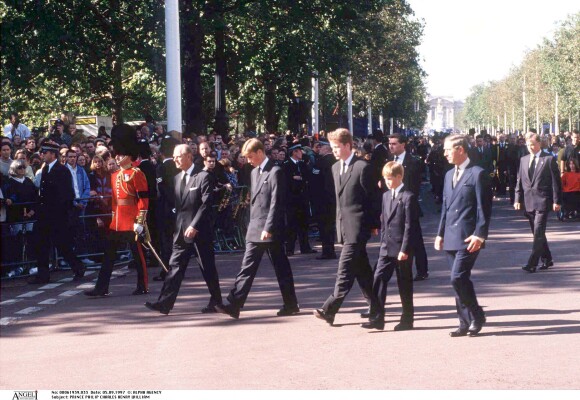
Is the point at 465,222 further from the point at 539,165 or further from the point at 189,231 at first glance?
the point at 539,165

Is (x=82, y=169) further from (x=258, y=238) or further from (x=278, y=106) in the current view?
(x=278, y=106)

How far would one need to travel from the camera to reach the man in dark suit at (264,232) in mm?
11016

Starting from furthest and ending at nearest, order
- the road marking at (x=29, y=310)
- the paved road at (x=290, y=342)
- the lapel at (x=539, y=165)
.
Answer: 1. the lapel at (x=539, y=165)
2. the road marking at (x=29, y=310)
3. the paved road at (x=290, y=342)

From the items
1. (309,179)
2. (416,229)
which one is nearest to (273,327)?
(416,229)

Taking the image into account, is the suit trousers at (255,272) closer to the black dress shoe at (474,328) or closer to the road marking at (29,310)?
the black dress shoe at (474,328)

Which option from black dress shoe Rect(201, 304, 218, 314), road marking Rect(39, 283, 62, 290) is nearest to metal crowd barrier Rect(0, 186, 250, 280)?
road marking Rect(39, 283, 62, 290)

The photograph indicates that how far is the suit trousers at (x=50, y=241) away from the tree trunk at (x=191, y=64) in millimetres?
11672

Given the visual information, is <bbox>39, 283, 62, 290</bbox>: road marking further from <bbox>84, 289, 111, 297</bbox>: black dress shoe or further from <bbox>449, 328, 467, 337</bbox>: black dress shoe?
<bbox>449, 328, 467, 337</bbox>: black dress shoe

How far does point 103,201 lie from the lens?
55.0ft

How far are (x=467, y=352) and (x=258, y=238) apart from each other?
2893 mm

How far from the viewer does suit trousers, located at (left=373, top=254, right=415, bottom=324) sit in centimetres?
1018

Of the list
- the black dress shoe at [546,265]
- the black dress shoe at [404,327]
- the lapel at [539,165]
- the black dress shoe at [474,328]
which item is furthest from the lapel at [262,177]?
the black dress shoe at [546,265]

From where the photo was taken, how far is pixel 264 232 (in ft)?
35.9

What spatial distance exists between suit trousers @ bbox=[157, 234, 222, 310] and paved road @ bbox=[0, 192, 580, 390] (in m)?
0.24
